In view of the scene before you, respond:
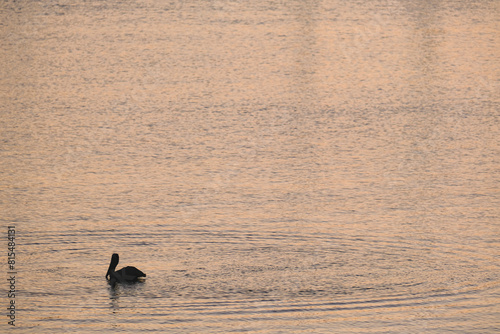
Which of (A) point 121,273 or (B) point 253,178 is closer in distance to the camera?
(A) point 121,273

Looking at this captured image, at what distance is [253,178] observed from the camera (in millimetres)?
26125

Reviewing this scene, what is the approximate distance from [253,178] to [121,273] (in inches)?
334

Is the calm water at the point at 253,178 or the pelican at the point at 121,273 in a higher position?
the calm water at the point at 253,178

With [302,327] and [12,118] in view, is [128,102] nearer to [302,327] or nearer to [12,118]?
[12,118]

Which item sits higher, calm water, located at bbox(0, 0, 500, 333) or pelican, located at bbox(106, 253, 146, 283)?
calm water, located at bbox(0, 0, 500, 333)

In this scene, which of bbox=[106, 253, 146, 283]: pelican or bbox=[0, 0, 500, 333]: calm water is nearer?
bbox=[0, 0, 500, 333]: calm water

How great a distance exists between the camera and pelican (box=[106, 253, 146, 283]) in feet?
59.2

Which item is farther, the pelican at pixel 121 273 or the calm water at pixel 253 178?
the pelican at pixel 121 273

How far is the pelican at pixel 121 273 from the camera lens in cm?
1805

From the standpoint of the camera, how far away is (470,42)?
47.2 m

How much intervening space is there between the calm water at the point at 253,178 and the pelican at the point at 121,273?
21 cm

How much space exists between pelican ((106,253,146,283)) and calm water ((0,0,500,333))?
21cm

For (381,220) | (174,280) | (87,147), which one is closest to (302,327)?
(174,280)

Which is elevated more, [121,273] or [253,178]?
[253,178]
